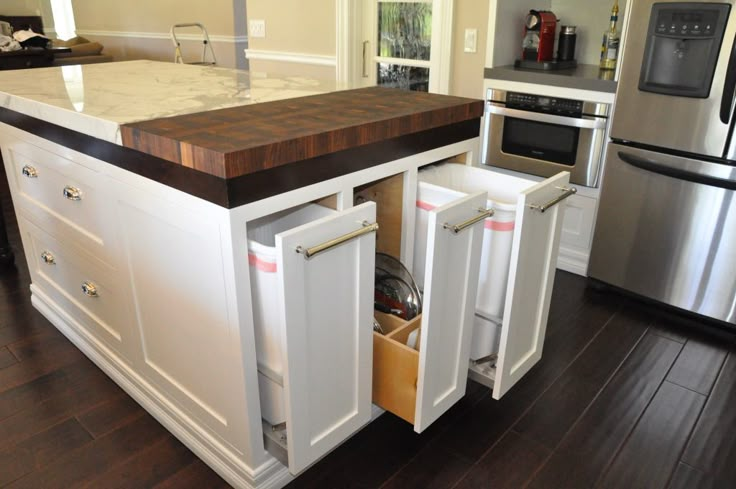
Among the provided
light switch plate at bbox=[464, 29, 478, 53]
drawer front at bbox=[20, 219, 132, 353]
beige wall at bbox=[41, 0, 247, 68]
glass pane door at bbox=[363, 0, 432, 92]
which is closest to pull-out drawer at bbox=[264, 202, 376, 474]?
drawer front at bbox=[20, 219, 132, 353]

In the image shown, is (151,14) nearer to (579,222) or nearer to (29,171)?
(29,171)

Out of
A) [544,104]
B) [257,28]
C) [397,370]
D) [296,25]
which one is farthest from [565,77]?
[257,28]

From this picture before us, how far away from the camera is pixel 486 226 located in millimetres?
1571

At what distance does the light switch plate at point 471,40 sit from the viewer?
3146mm

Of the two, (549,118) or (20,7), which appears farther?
(20,7)

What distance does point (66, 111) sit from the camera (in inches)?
63.1

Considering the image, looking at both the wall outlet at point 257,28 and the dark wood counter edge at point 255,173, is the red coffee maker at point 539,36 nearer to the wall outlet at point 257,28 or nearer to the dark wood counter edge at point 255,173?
the dark wood counter edge at point 255,173

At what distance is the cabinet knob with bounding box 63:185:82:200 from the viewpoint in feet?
5.89

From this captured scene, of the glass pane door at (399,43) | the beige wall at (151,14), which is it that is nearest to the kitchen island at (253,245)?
the glass pane door at (399,43)

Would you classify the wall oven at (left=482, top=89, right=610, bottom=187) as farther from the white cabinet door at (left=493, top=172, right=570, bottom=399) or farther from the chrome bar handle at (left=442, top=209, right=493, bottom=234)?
the chrome bar handle at (left=442, top=209, right=493, bottom=234)

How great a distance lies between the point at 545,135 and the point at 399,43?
51.3 inches

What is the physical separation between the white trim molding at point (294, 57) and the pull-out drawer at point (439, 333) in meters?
2.74

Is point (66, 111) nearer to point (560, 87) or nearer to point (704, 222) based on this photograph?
point (560, 87)

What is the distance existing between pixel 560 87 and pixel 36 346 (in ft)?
8.27
